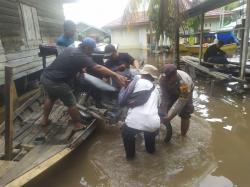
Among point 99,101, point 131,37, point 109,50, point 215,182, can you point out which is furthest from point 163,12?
point 131,37

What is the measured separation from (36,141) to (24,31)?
6.21m

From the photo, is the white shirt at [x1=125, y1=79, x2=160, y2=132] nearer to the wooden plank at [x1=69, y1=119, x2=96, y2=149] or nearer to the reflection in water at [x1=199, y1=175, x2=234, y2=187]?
the wooden plank at [x1=69, y1=119, x2=96, y2=149]

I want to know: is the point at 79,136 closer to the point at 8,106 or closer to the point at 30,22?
the point at 8,106

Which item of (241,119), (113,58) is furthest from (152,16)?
(241,119)

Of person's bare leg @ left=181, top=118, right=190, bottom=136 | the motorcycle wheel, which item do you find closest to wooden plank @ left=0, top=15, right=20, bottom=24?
the motorcycle wheel

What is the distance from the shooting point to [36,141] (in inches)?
176

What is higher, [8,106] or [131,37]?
[8,106]

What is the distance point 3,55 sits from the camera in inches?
306

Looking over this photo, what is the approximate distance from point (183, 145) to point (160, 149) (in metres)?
0.43

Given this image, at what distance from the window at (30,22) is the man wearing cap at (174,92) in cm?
686

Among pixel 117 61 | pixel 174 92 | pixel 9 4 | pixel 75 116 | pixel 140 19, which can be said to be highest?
pixel 9 4

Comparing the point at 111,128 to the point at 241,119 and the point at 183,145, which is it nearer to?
the point at 183,145

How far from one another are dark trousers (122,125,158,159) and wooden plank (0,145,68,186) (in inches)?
34.0

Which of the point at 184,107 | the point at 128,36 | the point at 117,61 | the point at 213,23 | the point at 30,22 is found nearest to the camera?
the point at 184,107
